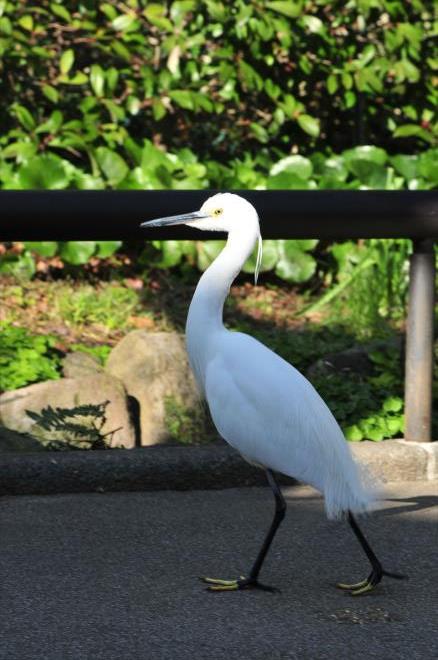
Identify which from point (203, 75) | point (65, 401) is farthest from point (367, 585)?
point (203, 75)

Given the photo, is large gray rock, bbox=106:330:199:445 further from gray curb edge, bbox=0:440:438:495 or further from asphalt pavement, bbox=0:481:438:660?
asphalt pavement, bbox=0:481:438:660

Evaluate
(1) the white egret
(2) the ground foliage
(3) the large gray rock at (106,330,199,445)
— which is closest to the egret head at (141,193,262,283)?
(1) the white egret

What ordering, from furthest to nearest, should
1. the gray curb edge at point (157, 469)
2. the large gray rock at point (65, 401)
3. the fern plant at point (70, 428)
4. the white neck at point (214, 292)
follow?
1. the large gray rock at point (65, 401)
2. the fern plant at point (70, 428)
3. the gray curb edge at point (157, 469)
4. the white neck at point (214, 292)

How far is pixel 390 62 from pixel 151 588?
542cm

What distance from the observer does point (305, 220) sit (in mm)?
5066

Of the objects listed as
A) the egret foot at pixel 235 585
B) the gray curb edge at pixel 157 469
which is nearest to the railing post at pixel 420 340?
the gray curb edge at pixel 157 469

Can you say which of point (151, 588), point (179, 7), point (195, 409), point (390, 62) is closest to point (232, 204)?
point (151, 588)

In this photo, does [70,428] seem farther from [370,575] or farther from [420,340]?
[370,575]

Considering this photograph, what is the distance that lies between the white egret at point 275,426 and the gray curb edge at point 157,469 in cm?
96

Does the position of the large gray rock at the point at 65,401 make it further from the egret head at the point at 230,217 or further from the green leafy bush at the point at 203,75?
the green leafy bush at the point at 203,75

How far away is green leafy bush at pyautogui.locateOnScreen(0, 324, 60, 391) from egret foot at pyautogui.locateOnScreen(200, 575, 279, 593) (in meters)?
2.30

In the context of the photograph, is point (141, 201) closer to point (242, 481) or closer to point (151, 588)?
point (242, 481)

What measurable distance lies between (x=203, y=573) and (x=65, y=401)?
191 centimetres

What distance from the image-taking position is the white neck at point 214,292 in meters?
4.06
